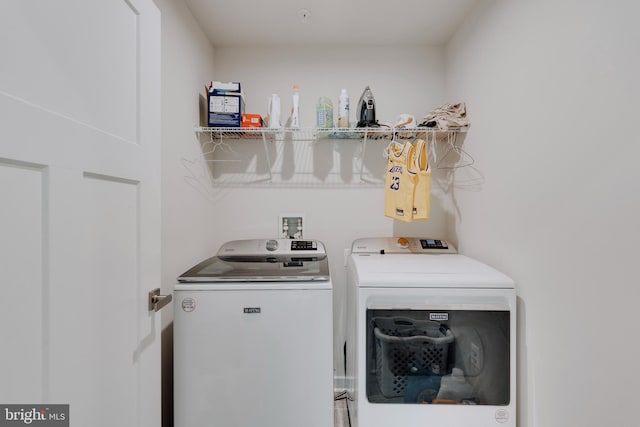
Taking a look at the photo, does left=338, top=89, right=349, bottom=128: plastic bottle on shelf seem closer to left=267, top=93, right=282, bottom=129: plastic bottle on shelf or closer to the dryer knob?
left=267, top=93, right=282, bottom=129: plastic bottle on shelf

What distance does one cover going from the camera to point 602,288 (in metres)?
0.94

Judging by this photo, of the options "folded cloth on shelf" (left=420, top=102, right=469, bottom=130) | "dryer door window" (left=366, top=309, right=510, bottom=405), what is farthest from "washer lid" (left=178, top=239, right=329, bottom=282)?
"folded cloth on shelf" (left=420, top=102, right=469, bottom=130)

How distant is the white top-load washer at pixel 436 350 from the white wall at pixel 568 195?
0.39 ft

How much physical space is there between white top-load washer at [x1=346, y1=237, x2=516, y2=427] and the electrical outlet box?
899 millimetres

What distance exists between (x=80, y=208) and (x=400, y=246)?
1720 millimetres

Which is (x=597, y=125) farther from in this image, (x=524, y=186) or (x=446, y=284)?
(x=446, y=284)

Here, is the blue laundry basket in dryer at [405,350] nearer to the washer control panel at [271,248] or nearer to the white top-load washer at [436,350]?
the white top-load washer at [436,350]

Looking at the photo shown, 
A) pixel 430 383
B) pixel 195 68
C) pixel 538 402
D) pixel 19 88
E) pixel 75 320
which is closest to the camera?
pixel 19 88

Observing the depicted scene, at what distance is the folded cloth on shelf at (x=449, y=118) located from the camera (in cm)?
179

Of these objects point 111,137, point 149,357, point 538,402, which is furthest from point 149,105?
point 538,402

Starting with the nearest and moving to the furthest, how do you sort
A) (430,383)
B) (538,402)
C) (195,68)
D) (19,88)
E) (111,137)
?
1. (19,88)
2. (111,137)
3. (538,402)
4. (430,383)
5. (195,68)

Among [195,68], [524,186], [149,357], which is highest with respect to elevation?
[195,68]

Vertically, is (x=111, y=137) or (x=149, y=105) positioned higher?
(x=149, y=105)

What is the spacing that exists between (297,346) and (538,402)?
1.07m
